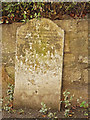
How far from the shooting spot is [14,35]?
122 inches

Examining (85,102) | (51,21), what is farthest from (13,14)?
(85,102)

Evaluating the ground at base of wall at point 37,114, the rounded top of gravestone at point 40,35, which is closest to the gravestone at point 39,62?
the rounded top of gravestone at point 40,35

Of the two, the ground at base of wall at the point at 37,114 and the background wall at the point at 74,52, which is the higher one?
the background wall at the point at 74,52

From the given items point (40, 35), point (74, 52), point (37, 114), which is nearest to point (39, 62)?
point (40, 35)

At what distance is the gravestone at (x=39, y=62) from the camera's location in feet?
9.45

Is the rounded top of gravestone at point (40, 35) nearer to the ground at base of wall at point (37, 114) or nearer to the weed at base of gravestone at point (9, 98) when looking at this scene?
the weed at base of gravestone at point (9, 98)

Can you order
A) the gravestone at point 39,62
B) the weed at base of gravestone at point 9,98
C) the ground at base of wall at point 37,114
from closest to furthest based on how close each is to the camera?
the ground at base of wall at point 37,114 → the gravestone at point 39,62 → the weed at base of gravestone at point 9,98

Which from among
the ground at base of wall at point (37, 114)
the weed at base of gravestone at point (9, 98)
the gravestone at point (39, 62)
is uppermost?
the gravestone at point (39, 62)

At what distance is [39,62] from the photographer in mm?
2926

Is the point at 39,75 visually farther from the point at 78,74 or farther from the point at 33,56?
the point at 78,74

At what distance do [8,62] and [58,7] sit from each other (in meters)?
1.37

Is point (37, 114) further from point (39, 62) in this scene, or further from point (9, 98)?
point (39, 62)

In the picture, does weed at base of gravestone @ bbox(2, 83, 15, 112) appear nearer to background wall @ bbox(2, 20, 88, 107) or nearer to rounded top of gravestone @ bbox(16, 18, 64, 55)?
background wall @ bbox(2, 20, 88, 107)

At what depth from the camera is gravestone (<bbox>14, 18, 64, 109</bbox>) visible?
2881mm
